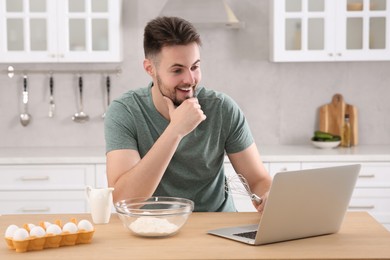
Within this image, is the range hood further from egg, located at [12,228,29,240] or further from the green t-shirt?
egg, located at [12,228,29,240]

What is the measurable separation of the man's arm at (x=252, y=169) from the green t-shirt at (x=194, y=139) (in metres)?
0.03

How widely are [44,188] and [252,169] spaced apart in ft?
5.66

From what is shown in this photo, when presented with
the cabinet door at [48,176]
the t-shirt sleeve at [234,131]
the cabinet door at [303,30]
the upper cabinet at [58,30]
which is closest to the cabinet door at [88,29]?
the upper cabinet at [58,30]

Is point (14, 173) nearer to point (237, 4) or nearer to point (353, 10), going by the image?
point (237, 4)

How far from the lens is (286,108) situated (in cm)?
482

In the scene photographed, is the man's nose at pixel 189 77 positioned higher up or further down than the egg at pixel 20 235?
higher up

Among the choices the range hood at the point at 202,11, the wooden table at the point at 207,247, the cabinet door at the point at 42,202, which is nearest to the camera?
the wooden table at the point at 207,247

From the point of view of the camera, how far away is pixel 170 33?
2682 millimetres

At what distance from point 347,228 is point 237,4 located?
2702 millimetres

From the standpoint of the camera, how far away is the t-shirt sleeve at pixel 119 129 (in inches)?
107

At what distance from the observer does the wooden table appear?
1.92 m

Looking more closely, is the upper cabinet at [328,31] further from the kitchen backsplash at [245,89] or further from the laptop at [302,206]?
the laptop at [302,206]

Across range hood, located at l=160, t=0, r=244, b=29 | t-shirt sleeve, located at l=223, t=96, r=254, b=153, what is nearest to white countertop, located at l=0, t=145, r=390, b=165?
range hood, located at l=160, t=0, r=244, b=29

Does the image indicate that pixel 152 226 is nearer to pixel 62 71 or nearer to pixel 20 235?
pixel 20 235
